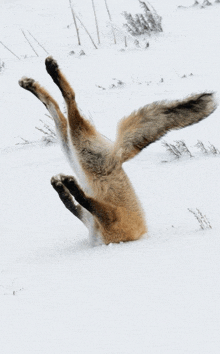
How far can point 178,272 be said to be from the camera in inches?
86.3

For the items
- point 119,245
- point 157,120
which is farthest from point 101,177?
point 157,120

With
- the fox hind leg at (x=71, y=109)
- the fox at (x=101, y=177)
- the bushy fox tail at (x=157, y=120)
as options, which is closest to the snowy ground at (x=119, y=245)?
the fox at (x=101, y=177)

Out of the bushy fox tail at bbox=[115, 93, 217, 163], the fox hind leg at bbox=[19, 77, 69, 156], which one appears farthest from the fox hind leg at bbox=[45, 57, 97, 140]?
the bushy fox tail at bbox=[115, 93, 217, 163]

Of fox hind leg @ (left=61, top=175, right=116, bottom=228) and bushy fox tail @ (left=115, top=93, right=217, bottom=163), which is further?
fox hind leg @ (left=61, top=175, right=116, bottom=228)

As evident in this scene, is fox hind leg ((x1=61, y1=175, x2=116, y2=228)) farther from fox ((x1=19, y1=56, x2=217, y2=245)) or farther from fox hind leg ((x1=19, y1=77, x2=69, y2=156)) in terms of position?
fox hind leg ((x1=19, y1=77, x2=69, y2=156))

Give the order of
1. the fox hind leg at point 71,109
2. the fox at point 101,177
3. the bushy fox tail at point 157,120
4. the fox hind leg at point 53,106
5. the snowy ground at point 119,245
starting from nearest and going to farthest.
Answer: the snowy ground at point 119,245, the bushy fox tail at point 157,120, the fox at point 101,177, the fox hind leg at point 71,109, the fox hind leg at point 53,106

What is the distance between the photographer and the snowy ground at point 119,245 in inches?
69.8

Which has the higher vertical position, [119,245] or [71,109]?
[71,109]

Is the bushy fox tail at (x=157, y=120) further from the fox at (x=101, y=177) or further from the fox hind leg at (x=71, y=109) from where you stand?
the fox hind leg at (x=71, y=109)

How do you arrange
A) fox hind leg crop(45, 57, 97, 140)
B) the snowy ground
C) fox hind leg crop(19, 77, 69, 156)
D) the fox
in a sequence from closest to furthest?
the snowy ground < the fox < fox hind leg crop(45, 57, 97, 140) < fox hind leg crop(19, 77, 69, 156)

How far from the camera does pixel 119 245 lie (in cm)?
317

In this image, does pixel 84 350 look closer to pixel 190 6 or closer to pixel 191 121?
pixel 191 121

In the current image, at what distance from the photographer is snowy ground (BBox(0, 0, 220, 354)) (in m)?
1.77

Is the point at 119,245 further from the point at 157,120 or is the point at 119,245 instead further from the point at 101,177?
the point at 157,120
